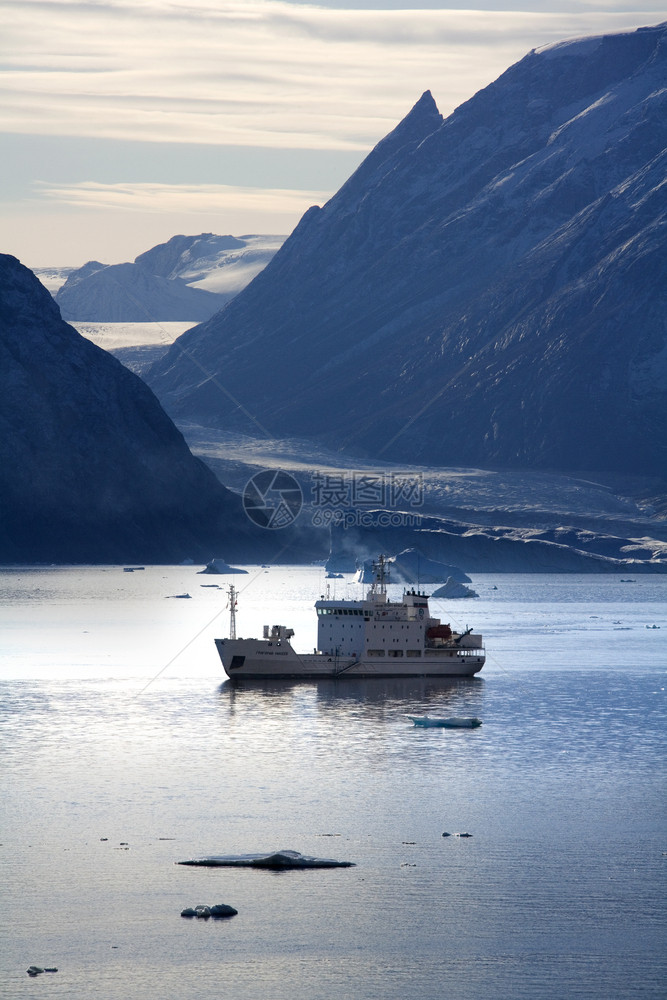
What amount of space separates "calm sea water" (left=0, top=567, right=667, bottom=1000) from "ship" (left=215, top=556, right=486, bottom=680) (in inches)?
216

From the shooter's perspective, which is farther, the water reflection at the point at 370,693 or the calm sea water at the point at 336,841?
the water reflection at the point at 370,693

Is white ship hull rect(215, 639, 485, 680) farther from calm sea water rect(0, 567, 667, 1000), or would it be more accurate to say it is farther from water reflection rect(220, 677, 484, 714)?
calm sea water rect(0, 567, 667, 1000)

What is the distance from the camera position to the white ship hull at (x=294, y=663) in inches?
4604

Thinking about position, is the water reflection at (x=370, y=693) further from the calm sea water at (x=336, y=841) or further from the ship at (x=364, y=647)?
the ship at (x=364, y=647)

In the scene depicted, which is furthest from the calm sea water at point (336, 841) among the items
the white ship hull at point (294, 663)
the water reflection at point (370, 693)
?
the white ship hull at point (294, 663)

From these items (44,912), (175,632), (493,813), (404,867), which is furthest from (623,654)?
(44,912)

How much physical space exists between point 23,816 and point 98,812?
321cm

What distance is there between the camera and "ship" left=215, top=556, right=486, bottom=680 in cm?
11712

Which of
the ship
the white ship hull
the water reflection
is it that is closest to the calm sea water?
the water reflection

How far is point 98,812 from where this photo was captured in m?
63.8

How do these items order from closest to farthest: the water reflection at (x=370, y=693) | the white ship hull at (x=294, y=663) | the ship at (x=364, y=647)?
the water reflection at (x=370, y=693) < the white ship hull at (x=294, y=663) < the ship at (x=364, y=647)

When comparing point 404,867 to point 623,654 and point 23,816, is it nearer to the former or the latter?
point 23,816

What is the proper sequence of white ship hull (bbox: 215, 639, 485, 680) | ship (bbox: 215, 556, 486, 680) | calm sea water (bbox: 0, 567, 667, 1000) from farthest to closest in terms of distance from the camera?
1. ship (bbox: 215, 556, 486, 680)
2. white ship hull (bbox: 215, 639, 485, 680)
3. calm sea water (bbox: 0, 567, 667, 1000)

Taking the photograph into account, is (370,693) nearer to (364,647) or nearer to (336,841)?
(364,647)
